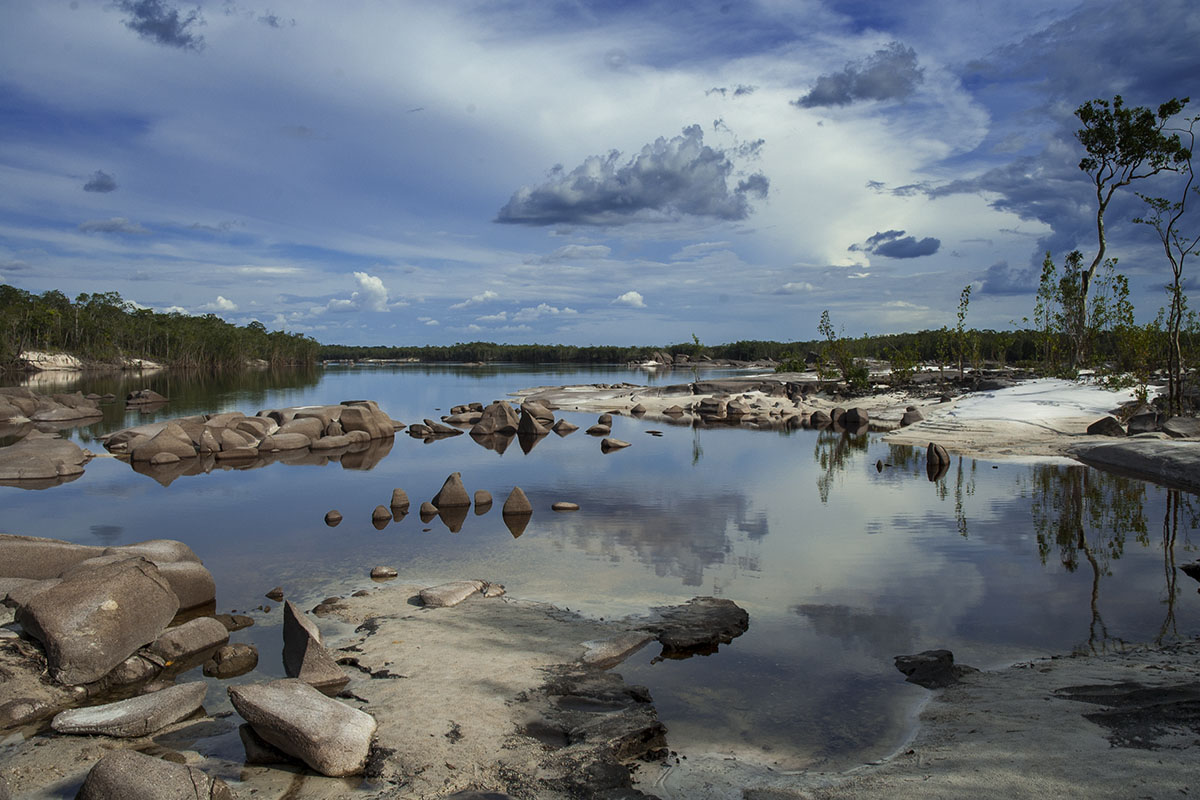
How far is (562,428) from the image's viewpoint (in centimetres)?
3056

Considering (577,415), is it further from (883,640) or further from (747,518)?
(883,640)

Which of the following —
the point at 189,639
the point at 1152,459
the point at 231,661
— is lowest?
the point at 231,661

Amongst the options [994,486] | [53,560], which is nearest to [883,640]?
[53,560]

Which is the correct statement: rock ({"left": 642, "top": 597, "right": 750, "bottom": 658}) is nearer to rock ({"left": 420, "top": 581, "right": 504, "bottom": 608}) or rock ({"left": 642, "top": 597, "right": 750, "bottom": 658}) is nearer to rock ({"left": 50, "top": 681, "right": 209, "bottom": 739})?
rock ({"left": 420, "top": 581, "right": 504, "bottom": 608})

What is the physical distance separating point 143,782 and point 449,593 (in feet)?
15.2

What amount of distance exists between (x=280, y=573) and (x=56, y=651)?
13.1 ft

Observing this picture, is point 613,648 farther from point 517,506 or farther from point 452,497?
point 452,497

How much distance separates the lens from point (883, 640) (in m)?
7.90

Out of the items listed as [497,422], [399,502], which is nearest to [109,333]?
[497,422]

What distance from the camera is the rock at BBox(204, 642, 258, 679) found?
281 inches

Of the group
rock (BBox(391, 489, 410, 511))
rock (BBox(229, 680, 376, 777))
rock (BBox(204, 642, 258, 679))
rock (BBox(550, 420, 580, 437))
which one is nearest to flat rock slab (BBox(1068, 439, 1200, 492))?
rock (BBox(391, 489, 410, 511))

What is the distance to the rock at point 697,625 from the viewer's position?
761 centimetres

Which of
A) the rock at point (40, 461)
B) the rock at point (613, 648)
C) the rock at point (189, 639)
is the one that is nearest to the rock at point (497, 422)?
the rock at point (40, 461)

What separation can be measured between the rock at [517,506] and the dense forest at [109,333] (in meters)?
89.4
